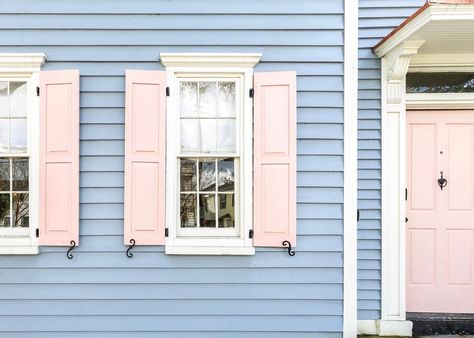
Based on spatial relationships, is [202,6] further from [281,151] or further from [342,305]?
[342,305]

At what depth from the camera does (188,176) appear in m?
3.36

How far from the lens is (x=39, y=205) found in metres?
3.22

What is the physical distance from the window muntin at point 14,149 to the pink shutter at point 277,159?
6.64ft

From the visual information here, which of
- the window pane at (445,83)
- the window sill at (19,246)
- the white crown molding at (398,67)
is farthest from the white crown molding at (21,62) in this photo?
the window pane at (445,83)

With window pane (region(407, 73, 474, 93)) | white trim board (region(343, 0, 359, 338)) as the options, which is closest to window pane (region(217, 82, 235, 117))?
white trim board (region(343, 0, 359, 338))

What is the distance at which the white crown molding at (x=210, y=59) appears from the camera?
10.5 feet

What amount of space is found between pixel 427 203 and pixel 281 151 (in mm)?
1484

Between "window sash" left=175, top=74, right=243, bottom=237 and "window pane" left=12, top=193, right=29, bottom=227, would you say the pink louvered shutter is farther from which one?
"window pane" left=12, top=193, right=29, bottom=227

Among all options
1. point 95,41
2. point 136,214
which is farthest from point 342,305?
point 95,41

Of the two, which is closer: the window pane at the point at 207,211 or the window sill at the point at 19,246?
the window sill at the point at 19,246

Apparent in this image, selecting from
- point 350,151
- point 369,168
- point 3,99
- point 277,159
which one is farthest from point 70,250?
point 369,168

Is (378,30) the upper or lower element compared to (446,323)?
upper

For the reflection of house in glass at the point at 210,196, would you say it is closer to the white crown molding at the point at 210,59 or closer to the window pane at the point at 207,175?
the window pane at the point at 207,175

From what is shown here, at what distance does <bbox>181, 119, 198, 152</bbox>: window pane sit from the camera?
3328 millimetres
